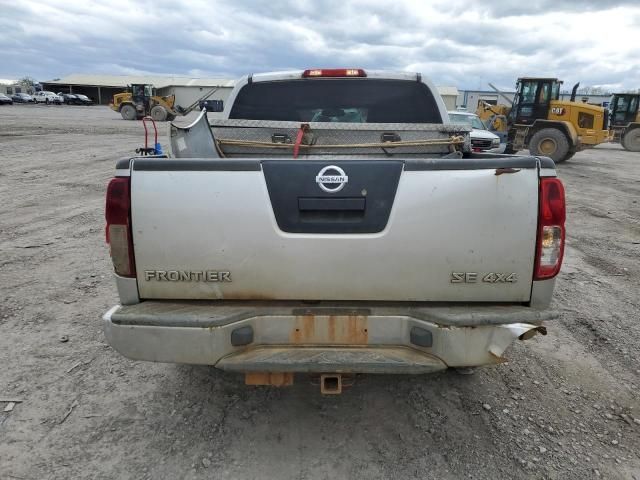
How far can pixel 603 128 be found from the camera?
1789 cm

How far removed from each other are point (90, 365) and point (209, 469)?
1512 millimetres

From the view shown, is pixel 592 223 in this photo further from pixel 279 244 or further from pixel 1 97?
pixel 1 97

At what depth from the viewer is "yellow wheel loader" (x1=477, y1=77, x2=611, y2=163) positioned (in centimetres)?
1747

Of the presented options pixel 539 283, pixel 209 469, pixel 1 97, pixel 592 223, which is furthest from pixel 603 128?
pixel 1 97

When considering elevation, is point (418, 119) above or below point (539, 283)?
above

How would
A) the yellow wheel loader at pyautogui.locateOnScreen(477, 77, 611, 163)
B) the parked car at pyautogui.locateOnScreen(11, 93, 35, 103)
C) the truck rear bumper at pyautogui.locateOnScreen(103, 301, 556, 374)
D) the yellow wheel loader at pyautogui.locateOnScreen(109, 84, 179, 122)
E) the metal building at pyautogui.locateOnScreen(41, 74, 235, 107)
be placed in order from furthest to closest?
1. the metal building at pyautogui.locateOnScreen(41, 74, 235, 107)
2. the parked car at pyautogui.locateOnScreen(11, 93, 35, 103)
3. the yellow wheel loader at pyautogui.locateOnScreen(109, 84, 179, 122)
4. the yellow wheel loader at pyautogui.locateOnScreen(477, 77, 611, 163)
5. the truck rear bumper at pyautogui.locateOnScreen(103, 301, 556, 374)

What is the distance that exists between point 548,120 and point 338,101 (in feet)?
52.0

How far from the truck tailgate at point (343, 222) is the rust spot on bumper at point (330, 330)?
151 millimetres

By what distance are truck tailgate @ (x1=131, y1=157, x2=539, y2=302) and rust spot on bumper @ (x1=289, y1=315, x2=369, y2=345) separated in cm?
15

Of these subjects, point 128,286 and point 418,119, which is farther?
point 418,119

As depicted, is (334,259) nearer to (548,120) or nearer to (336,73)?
(336,73)

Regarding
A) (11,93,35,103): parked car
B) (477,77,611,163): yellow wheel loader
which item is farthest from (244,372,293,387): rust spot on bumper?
(11,93,35,103): parked car

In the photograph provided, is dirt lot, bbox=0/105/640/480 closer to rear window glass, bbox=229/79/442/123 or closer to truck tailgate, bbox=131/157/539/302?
truck tailgate, bbox=131/157/539/302

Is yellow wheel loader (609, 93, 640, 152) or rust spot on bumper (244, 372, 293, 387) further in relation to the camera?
yellow wheel loader (609, 93, 640, 152)
